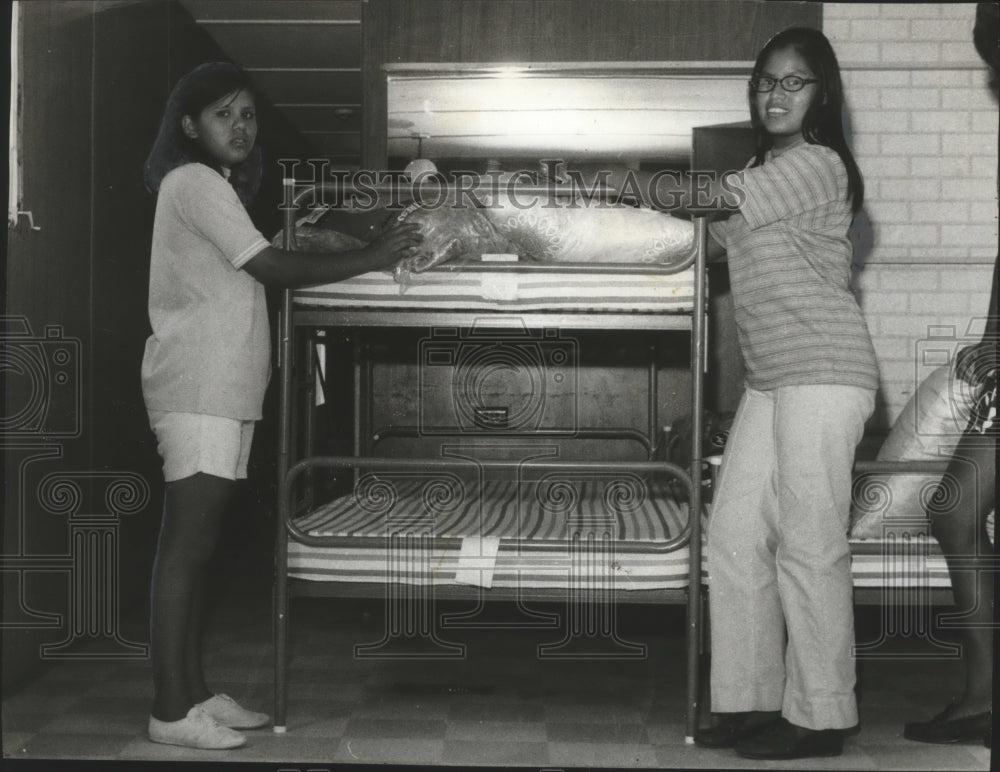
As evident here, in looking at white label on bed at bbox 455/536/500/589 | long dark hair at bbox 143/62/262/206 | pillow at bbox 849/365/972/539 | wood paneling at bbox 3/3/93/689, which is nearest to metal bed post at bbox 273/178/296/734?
long dark hair at bbox 143/62/262/206

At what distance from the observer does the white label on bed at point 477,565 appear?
117 inches

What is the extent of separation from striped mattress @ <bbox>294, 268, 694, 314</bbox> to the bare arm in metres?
0.13

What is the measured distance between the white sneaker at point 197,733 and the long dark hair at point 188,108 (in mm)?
1398

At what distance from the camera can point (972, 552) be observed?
9.54 ft

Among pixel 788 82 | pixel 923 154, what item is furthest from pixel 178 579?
pixel 923 154

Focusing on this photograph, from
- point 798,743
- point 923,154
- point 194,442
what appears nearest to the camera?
point 798,743

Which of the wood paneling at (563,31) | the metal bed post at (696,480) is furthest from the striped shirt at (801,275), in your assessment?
the wood paneling at (563,31)

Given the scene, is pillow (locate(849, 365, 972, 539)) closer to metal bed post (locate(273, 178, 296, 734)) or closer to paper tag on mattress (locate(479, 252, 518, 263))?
paper tag on mattress (locate(479, 252, 518, 263))

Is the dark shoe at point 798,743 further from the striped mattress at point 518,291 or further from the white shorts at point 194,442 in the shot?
the white shorts at point 194,442

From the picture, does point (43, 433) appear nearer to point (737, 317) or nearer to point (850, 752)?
point (737, 317)

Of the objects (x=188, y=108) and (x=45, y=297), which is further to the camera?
(x=45, y=297)

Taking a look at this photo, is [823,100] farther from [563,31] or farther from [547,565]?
[563,31]

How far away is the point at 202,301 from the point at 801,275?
4.98 feet

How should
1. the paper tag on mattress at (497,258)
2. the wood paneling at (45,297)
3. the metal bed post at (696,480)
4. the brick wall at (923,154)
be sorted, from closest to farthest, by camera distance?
the metal bed post at (696,480) < the paper tag on mattress at (497,258) < the wood paneling at (45,297) < the brick wall at (923,154)
